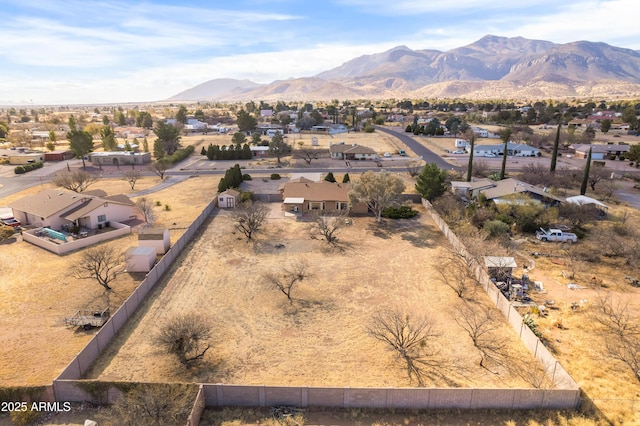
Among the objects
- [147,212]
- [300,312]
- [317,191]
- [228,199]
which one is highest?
[317,191]

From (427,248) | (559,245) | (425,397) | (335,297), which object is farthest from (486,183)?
(425,397)

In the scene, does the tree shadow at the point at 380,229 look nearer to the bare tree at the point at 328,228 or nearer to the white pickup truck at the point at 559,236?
the bare tree at the point at 328,228

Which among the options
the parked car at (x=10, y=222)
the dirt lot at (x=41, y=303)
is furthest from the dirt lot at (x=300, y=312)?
the parked car at (x=10, y=222)

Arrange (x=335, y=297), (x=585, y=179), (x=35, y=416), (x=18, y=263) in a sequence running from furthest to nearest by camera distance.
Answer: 1. (x=585, y=179)
2. (x=18, y=263)
3. (x=335, y=297)
4. (x=35, y=416)

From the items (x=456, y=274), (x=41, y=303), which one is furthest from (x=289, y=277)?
(x=41, y=303)

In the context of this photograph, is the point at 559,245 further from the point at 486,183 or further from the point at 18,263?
the point at 18,263

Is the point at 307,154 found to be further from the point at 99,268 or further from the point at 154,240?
the point at 99,268

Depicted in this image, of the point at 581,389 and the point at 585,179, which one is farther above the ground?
the point at 585,179
